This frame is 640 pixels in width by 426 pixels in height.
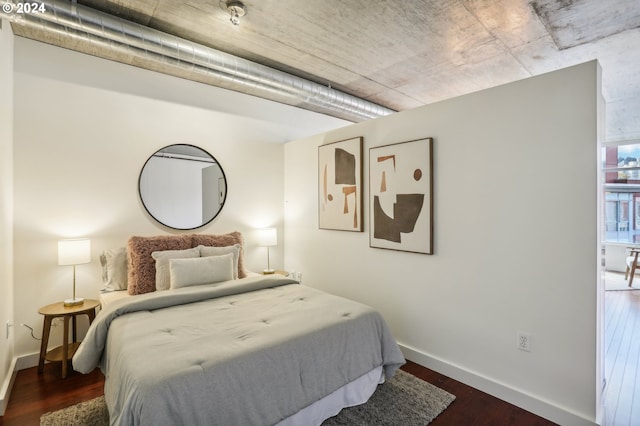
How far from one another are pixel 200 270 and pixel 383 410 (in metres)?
1.86

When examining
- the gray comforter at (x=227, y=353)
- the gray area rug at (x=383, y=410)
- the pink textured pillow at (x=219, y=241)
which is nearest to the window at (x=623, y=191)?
the gray area rug at (x=383, y=410)

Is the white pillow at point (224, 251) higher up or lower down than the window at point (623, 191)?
lower down

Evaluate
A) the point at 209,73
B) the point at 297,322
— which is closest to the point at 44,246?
the point at 209,73

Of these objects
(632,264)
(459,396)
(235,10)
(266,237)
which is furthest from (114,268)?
(632,264)

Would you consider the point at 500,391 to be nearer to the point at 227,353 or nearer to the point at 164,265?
the point at 227,353

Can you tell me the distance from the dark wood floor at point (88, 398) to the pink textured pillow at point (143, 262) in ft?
2.46

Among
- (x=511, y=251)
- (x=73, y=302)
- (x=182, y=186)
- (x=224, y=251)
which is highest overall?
(x=182, y=186)

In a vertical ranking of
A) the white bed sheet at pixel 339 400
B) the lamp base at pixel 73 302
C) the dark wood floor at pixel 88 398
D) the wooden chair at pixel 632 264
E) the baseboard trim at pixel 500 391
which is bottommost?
the dark wood floor at pixel 88 398

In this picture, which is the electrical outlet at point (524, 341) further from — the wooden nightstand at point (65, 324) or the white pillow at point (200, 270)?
the wooden nightstand at point (65, 324)

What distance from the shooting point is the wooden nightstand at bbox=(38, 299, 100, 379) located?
8.39ft

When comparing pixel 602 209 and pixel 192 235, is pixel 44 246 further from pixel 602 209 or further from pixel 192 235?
pixel 602 209

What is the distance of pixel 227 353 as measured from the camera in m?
1.66

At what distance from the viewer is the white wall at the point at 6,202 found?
2.25 m

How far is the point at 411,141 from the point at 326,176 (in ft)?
3.91
